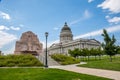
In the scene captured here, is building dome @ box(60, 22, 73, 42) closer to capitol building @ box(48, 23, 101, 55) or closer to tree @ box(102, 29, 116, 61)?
capitol building @ box(48, 23, 101, 55)

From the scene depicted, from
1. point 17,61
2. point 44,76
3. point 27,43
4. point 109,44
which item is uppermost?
point 27,43

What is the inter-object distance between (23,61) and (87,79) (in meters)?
21.8

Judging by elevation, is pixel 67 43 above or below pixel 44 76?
above

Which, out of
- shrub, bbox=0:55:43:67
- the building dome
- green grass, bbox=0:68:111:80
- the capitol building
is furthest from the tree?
the building dome

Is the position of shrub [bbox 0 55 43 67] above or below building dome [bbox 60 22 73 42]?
below

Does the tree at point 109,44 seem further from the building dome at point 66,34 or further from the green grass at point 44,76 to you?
the building dome at point 66,34

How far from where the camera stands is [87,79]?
50.9ft

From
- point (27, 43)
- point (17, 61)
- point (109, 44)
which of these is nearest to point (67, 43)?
point (27, 43)

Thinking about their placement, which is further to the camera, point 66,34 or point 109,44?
point 66,34

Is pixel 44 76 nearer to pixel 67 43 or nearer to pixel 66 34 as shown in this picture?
pixel 67 43

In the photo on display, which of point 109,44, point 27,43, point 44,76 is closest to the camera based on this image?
point 44,76

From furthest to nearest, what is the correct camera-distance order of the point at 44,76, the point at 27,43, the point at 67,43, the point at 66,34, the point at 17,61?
the point at 66,34
the point at 67,43
the point at 27,43
the point at 17,61
the point at 44,76

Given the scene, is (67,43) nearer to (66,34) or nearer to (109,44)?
(66,34)

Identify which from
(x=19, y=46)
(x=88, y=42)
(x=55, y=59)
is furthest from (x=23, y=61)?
(x=88, y=42)
